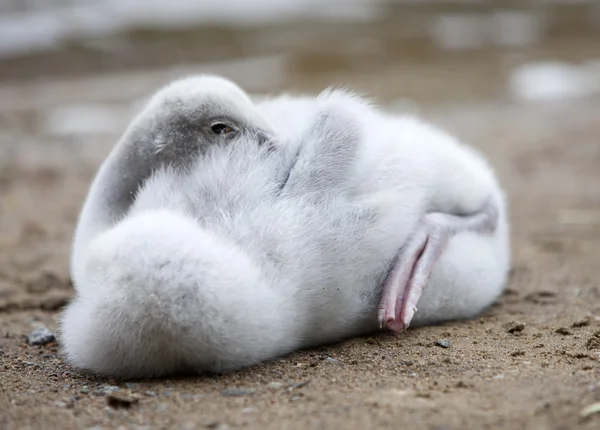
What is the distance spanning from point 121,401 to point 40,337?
1.23 metres

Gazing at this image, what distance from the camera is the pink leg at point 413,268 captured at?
3357 mm

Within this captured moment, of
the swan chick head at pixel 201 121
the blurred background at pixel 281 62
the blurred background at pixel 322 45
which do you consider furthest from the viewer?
the blurred background at pixel 322 45

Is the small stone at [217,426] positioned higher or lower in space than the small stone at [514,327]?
lower

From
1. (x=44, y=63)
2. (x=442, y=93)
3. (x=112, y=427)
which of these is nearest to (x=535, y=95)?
(x=442, y=93)

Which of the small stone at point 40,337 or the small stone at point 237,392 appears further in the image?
the small stone at point 40,337

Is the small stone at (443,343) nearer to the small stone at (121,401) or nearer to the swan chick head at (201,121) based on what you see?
the swan chick head at (201,121)

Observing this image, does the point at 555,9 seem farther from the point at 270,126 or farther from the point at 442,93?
the point at 270,126

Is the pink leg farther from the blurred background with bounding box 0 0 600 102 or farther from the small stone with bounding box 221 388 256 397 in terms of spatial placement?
the blurred background with bounding box 0 0 600 102

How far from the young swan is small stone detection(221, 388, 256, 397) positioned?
5.2 inches

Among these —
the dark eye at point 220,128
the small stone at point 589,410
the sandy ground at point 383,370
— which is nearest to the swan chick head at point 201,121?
the dark eye at point 220,128

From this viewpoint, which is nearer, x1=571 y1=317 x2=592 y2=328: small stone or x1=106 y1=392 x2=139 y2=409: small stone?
x1=106 y1=392 x2=139 y2=409: small stone

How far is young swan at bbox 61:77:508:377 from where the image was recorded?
9.32 ft

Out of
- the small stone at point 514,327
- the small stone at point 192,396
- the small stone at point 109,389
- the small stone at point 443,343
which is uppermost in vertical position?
the small stone at point 514,327

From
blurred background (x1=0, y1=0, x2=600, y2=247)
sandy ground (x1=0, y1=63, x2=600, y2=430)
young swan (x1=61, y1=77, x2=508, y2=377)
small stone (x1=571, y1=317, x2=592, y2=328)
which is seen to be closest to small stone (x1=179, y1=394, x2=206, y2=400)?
sandy ground (x1=0, y1=63, x2=600, y2=430)
